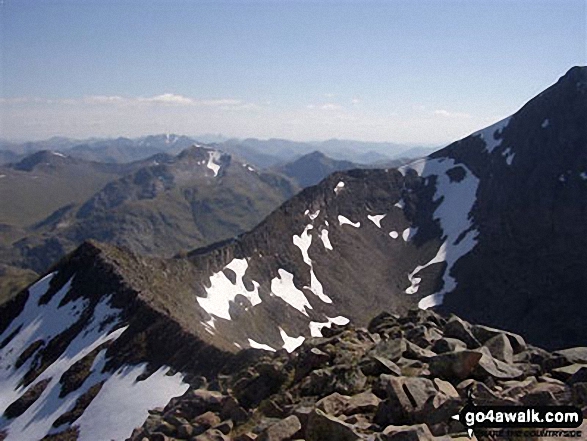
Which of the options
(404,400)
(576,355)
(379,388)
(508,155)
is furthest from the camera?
(508,155)

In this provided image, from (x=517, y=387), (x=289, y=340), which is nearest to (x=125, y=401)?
(x=517, y=387)

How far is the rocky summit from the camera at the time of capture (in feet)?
69.9

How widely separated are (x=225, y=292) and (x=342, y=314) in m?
36.1

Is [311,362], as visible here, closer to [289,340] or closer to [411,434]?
[411,434]

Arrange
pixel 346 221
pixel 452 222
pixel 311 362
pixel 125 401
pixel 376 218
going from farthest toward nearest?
pixel 376 218 → pixel 452 222 → pixel 346 221 → pixel 125 401 → pixel 311 362

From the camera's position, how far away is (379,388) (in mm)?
20688

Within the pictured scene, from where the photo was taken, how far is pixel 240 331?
327ft

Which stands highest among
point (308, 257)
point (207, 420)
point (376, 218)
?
point (207, 420)

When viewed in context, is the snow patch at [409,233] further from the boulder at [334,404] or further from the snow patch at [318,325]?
the boulder at [334,404]

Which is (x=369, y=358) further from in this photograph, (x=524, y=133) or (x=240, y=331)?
(x=524, y=133)

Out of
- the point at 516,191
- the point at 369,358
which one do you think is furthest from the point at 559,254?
the point at 369,358

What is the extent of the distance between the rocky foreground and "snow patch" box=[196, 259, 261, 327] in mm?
72612

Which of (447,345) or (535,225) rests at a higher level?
(447,345)

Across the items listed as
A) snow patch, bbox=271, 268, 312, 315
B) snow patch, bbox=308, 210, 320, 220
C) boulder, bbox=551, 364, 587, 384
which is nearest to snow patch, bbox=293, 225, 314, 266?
snow patch, bbox=308, 210, 320, 220
